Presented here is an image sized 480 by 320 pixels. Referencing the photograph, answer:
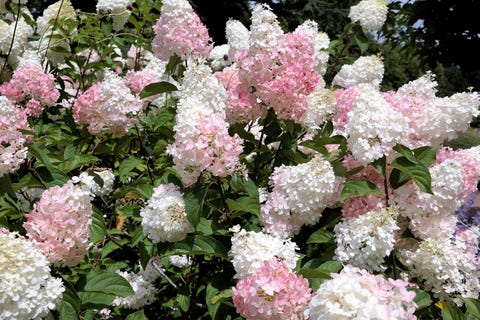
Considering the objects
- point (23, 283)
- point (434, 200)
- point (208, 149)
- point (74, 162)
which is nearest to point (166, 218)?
point (208, 149)

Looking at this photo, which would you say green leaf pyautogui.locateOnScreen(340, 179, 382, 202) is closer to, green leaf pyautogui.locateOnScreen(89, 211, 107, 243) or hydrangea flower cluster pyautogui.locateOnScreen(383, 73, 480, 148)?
hydrangea flower cluster pyautogui.locateOnScreen(383, 73, 480, 148)

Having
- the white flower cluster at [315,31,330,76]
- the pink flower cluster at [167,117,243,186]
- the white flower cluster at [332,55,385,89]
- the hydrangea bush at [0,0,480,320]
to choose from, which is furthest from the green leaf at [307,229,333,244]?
the white flower cluster at [315,31,330,76]

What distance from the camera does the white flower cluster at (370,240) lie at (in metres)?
1.49

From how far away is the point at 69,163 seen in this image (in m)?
2.13

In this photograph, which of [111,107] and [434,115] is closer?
[434,115]

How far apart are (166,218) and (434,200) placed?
0.85 metres

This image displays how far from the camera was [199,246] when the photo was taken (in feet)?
5.29

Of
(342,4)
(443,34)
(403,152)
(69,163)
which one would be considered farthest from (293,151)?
(342,4)

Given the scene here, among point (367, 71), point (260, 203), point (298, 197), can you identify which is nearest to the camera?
point (298, 197)

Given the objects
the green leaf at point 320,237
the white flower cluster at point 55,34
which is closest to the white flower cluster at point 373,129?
the green leaf at point 320,237

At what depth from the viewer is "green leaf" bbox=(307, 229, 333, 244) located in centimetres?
173

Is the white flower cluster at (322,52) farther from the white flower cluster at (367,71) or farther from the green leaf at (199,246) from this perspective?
the green leaf at (199,246)

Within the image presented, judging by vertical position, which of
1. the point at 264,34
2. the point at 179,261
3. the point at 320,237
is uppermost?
the point at 264,34

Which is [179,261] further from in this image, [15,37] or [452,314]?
[15,37]
